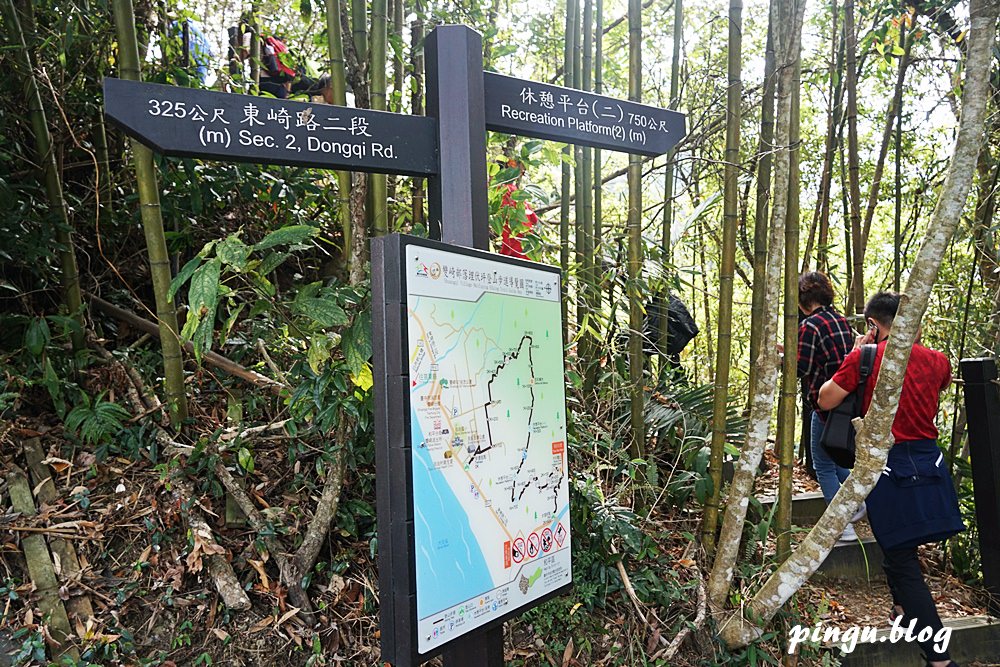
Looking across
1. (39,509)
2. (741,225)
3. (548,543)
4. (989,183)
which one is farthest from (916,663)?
(39,509)

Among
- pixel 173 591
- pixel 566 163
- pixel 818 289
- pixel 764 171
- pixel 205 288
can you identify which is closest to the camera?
pixel 205 288

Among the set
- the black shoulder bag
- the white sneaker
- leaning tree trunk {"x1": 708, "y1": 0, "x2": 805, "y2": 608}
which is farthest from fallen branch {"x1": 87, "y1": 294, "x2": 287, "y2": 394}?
the white sneaker

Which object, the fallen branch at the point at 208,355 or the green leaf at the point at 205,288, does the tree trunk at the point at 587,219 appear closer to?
the fallen branch at the point at 208,355

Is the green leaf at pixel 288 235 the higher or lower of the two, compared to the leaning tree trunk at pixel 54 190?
lower

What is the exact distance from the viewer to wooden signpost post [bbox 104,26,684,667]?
5.42 ft

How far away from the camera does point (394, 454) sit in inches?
64.7

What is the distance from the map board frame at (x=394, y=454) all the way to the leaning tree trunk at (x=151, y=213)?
1.34m

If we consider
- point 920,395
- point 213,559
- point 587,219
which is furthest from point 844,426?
Answer: point 213,559

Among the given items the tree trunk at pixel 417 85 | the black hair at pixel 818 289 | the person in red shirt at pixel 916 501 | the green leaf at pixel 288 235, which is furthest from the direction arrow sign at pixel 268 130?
the black hair at pixel 818 289

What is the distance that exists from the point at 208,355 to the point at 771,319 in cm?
249

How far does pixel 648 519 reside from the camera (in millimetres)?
3482

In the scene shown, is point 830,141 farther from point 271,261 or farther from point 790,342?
point 271,261

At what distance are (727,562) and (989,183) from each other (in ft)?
10.1

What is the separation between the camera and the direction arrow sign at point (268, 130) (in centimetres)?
169
